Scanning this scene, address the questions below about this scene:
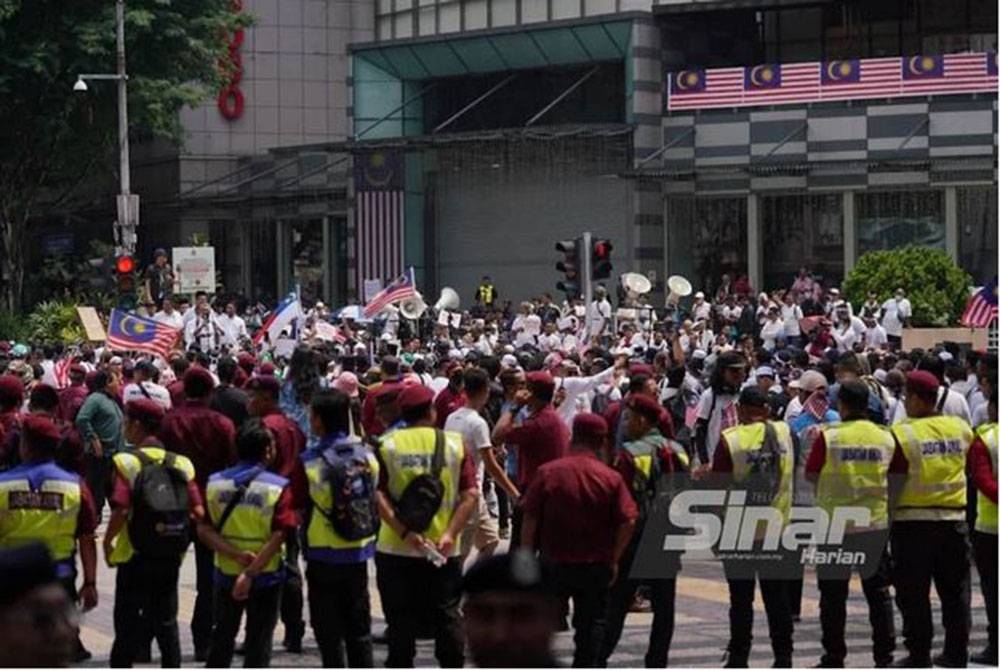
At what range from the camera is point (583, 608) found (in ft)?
38.2

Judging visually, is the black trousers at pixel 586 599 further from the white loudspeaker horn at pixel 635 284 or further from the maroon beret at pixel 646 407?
the white loudspeaker horn at pixel 635 284

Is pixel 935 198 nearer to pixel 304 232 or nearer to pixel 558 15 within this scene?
pixel 558 15

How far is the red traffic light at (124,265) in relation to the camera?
117 ft

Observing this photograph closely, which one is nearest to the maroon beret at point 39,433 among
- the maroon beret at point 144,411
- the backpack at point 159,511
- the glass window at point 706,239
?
the backpack at point 159,511

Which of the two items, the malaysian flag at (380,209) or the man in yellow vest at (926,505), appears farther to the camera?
the malaysian flag at (380,209)

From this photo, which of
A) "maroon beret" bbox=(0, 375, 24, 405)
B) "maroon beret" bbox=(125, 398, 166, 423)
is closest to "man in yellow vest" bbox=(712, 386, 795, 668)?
"maroon beret" bbox=(125, 398, 166, 423)

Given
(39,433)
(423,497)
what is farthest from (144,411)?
(423,497)

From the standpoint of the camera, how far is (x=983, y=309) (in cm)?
2730

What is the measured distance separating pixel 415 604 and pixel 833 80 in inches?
1381

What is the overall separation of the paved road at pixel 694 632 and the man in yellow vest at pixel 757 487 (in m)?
0.73

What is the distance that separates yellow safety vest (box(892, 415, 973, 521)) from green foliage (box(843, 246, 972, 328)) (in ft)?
81.6

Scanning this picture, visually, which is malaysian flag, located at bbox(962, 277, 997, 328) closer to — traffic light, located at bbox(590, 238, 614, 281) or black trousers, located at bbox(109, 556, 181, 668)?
traffic light, located at bbox(590, 238, 614, 281)

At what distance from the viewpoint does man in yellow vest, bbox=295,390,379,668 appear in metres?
11.2

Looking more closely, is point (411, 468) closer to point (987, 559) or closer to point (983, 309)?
point (987, 559)
